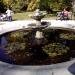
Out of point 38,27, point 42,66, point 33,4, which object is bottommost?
point 33,4

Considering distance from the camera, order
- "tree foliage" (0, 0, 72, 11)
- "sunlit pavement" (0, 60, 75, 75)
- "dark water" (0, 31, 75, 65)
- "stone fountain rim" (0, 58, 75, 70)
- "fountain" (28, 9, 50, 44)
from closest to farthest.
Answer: "sunlit pavement" (0, 60, 75, 75), "stone fountain rim" (0, 58, 75, 70), "dark water" (0, 31, 75, 65), "fountain" (28, 9, 50, 44), "tree foliage" (0, 0, 72, 11)

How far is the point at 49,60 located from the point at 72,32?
4.64m

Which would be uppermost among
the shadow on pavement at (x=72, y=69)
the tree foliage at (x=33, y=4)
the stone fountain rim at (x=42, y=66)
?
the shadow on pavement at (x=72, y=69)

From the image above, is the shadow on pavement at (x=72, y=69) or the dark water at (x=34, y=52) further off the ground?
the shadow on pavement at (x=72, y=69)

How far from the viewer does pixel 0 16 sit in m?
18.7

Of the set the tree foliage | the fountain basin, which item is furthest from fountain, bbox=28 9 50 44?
the tree foliage

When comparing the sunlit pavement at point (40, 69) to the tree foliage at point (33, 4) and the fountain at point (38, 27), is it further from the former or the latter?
the tree foliage at point (33, 4)

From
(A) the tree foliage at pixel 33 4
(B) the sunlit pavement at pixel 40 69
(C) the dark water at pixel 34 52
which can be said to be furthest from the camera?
(A) the tree foliage at pixel 33 4

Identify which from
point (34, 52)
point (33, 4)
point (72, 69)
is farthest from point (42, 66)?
point (33, 4)

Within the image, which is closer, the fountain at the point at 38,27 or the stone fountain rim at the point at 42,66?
the stone fountain rim at the point at 42,66

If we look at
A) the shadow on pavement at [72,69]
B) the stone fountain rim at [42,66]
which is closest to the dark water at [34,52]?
the stone fountain rim at [42,66]

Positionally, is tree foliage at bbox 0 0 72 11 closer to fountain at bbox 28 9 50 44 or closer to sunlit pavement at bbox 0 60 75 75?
fountain at bbox 28 9 50 44

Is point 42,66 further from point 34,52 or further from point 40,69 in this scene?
point 34,52

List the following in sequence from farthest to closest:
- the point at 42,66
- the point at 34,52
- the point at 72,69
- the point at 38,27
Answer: the point at 38,27 → the point at 34,52 → the point at 42,66 → the point at 72,69
